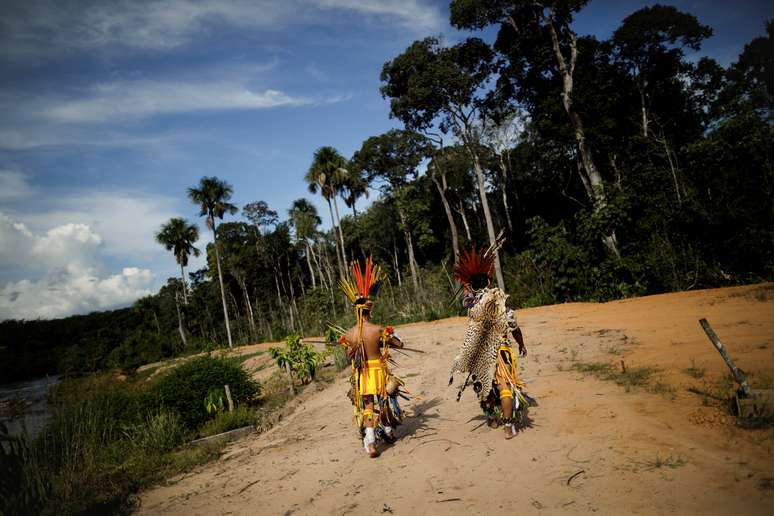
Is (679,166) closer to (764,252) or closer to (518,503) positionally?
(764,252)

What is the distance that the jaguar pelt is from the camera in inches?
182

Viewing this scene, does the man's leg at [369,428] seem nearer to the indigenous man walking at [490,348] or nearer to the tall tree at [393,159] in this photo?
the indigenous man walking at [490,348]

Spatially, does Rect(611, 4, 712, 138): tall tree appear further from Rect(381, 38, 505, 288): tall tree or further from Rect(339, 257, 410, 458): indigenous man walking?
Rect(339, 257, 410, 458): indigenous man walking

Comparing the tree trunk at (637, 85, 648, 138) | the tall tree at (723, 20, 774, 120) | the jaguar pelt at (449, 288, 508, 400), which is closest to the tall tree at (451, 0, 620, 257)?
the tree trunk at (637, 85, 648, 138)

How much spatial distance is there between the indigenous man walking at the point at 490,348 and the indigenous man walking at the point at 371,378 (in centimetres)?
79

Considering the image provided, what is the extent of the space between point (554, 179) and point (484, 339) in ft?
83.6

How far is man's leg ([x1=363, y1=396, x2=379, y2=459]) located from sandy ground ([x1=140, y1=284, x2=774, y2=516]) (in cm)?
13

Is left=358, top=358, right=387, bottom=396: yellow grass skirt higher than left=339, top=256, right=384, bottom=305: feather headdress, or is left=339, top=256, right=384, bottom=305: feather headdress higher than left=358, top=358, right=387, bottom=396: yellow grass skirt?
left=339, top=256, right=384, bottom=305: feather headdress

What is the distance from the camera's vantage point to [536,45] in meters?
20.6

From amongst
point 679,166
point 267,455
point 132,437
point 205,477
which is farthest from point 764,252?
point 132,437

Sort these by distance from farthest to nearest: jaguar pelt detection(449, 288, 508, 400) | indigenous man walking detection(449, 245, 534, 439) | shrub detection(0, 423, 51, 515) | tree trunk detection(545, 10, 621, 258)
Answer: tree trunk detection(545, 10, 621, 258) < jaguar pelt detection(449, 288, 508, 400) < indigenous man walking detection(449, 245, 534, 439) < shrub detection(0, 423, 51, 515)

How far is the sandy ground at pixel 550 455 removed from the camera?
3.15 metres

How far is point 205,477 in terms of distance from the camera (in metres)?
5.54

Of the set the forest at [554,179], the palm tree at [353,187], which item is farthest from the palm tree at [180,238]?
the palm tree at [353,187]
